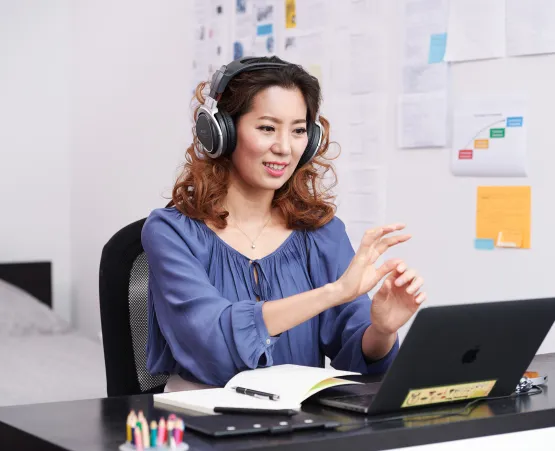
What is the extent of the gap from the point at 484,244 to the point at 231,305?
1.05 m

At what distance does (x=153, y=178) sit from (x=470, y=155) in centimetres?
150

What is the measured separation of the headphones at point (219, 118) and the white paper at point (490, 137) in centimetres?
80

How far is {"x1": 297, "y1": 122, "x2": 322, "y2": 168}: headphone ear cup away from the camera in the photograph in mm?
1738

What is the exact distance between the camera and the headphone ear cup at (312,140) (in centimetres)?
174

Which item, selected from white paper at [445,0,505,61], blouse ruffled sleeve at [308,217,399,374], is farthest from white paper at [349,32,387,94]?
blouse ruffled sleeve at [308,217,399,374]

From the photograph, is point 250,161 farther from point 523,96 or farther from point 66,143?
point 66,143

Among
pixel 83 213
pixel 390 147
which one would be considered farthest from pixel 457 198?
pixel 83 213

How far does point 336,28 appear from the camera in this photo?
2.82m

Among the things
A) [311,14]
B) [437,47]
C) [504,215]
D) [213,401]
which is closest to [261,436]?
[213,401]

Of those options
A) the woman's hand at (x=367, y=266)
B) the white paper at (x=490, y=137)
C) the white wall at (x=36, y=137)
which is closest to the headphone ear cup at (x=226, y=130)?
the woman's hand at (x=367, y=266)

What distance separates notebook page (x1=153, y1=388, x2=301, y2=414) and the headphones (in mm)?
550

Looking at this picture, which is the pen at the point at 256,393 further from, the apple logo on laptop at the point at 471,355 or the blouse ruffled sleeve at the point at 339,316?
the blouse ruffled sleeve at the point at 339,316

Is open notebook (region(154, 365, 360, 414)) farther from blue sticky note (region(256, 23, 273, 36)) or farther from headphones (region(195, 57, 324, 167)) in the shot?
blue sticky note (region(256, 23, 273, 36))

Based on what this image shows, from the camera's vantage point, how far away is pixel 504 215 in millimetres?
2318
